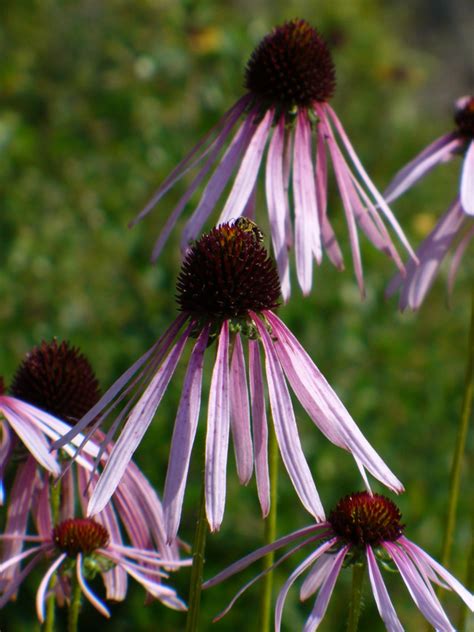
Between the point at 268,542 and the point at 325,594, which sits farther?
the point at 268,542

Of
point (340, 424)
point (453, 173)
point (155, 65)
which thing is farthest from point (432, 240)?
point (453, 173)

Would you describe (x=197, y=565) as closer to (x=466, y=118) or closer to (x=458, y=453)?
(x=458, y=453)

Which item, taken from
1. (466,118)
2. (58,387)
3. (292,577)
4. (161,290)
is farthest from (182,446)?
(161,290)

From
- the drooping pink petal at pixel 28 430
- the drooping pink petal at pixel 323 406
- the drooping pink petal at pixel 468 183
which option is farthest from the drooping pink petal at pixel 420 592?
the drooping pink petal at pixel 468 183

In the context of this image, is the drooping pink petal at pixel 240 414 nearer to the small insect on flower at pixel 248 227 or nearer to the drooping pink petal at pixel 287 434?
the drooping pink petal at pixel 287 434

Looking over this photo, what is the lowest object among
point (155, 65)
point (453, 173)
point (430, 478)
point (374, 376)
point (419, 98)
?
point (430, 478)

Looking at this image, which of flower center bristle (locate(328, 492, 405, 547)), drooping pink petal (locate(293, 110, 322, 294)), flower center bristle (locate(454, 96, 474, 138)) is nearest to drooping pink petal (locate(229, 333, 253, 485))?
flower center bristle (locate(328, 492, 405, 547))

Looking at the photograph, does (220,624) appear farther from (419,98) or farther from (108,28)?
(419,98)
